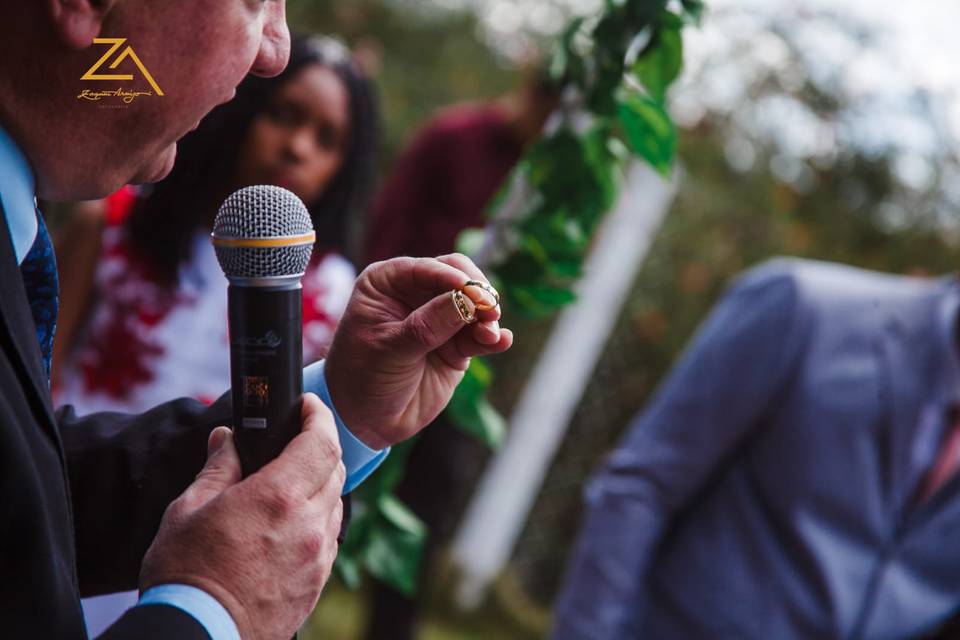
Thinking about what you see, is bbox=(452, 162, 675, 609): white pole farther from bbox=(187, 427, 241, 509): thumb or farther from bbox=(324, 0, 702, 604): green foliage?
bbox=(187, 427, 241, 509): thumb

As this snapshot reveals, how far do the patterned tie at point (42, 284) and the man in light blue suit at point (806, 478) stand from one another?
1.52 metres

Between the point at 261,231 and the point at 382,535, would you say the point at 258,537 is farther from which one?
the point at 382,535

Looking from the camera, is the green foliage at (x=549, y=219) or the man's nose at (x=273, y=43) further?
the green foliage at (x=549, y=219)

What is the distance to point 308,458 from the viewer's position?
847 mm

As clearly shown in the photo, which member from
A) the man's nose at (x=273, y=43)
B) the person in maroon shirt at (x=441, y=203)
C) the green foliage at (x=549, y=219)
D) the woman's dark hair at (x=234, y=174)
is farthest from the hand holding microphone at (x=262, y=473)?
the person in maroon shirt at (x=441, y=203)

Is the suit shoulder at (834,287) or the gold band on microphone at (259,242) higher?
the gold band on microphone at (259,242)

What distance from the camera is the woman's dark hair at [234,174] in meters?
1.96

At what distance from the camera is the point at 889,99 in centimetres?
477

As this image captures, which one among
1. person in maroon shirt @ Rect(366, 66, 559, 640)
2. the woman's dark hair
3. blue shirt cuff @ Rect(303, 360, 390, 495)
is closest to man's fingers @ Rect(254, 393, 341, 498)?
blue shirt cuff @ Rect(303, 360, 390, 495)

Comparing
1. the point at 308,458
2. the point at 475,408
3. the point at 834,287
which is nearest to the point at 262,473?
the point at 308,458

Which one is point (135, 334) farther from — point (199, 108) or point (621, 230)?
point (621, 230)

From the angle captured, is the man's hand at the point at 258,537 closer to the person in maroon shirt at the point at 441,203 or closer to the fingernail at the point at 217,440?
the fingernail at the point at 217,440

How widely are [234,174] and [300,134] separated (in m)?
0.21

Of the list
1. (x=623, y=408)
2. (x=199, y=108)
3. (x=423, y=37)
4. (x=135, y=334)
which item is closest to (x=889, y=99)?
(x=623, y=408)
